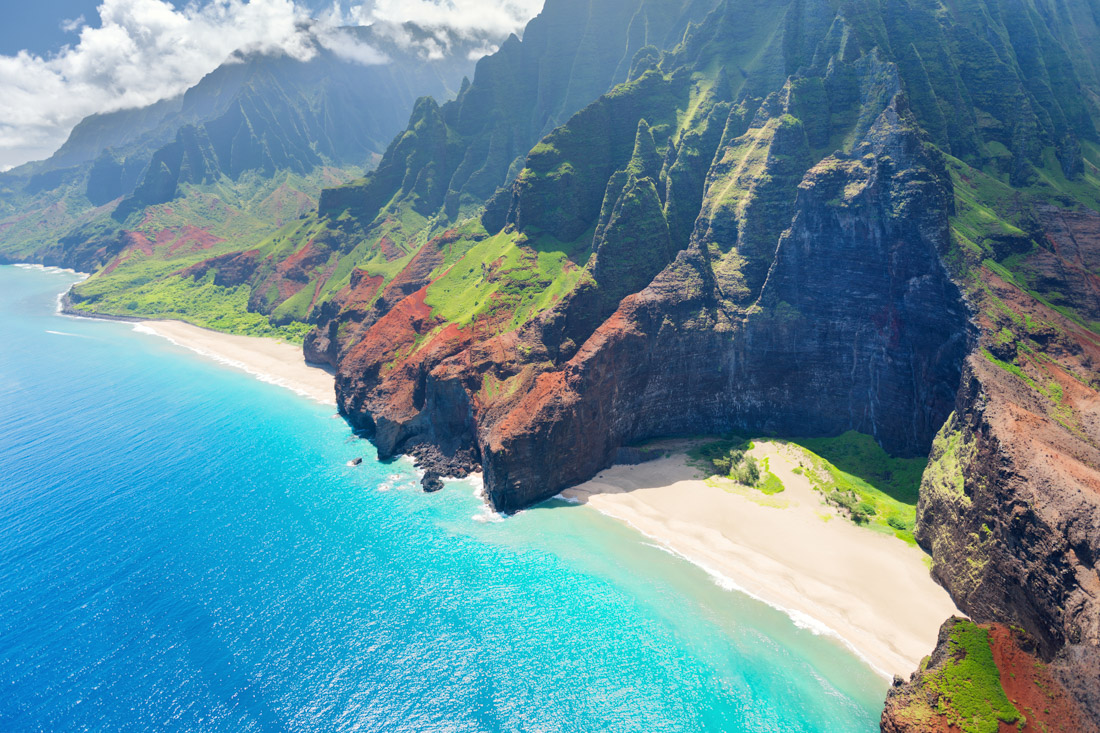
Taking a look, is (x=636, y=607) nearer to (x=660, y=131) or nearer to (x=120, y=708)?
(x=120, y=708)

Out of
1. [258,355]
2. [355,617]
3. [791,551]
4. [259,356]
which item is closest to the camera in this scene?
[355,617]

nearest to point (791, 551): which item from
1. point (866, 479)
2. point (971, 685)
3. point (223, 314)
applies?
point (866, 479)

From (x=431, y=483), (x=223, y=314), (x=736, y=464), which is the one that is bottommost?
(x=431, y=483)

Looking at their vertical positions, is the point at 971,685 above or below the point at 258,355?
below

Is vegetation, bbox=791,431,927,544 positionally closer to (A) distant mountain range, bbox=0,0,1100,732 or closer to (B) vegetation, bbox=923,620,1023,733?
(A) distant mountain range, bbox=0,0,1100,732

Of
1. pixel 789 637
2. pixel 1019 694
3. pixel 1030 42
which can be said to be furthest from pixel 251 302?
pixel 1030 42

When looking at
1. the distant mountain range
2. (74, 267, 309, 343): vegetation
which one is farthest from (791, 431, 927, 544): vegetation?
(74, 267, 309, 343): vegetation

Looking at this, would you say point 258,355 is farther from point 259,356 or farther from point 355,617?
point 355,617

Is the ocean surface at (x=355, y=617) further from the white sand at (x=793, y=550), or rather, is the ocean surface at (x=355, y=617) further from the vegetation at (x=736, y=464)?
the vegetation at (x=736, y=464)
